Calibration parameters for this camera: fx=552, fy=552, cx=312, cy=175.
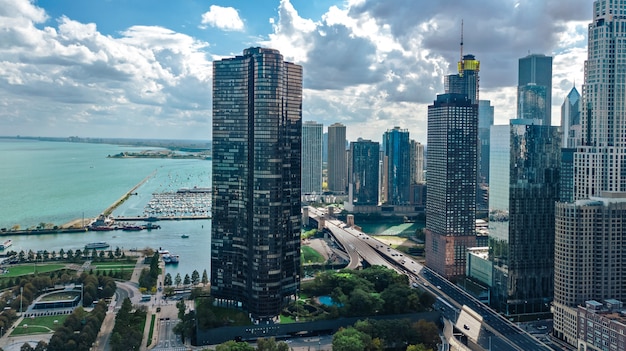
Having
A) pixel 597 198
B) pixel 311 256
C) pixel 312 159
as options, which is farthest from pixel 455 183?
pixel 312 159

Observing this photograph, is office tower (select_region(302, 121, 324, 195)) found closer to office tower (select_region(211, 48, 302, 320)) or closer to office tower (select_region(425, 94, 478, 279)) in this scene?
office tower (select_region(425, 94, 478, 279))

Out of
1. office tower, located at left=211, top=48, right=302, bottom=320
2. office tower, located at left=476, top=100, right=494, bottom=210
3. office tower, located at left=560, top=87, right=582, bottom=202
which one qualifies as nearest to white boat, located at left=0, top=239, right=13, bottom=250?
office tower, located at left=211, top=48, right=302, bottom=320

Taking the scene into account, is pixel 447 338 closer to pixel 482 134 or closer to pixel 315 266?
pixel 315 266

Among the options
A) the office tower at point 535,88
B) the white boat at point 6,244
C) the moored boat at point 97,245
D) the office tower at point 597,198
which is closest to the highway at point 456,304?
the office tower at point 597,198

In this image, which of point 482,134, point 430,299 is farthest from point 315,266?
point 482,134

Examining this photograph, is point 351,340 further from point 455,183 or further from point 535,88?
point 535,88

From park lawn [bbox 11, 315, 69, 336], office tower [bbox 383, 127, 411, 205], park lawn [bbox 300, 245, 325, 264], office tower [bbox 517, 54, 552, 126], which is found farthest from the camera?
office tower [bbox 383, 127, 411, 205]

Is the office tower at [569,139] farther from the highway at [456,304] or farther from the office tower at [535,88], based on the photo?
the highway at [456,304]
